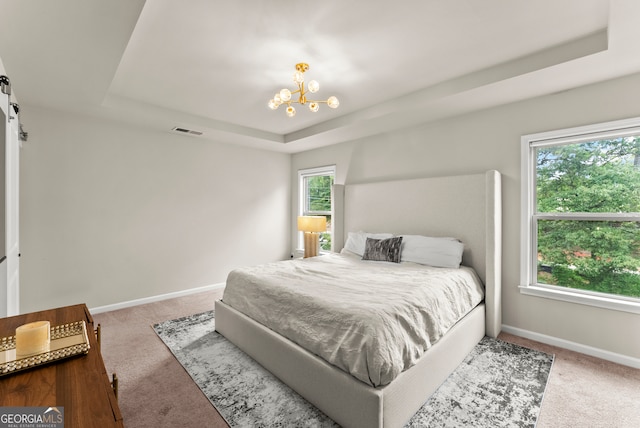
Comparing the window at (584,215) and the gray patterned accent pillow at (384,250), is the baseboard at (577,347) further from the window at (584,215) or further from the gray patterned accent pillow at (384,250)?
the gray patterned accent pillow at (384,250)

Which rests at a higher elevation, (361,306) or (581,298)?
(361,306)

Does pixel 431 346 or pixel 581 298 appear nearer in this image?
pixel 431 346

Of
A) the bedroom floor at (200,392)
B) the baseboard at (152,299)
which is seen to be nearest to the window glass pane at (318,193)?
the baseboard at (152,299)

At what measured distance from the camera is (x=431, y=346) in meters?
2.03

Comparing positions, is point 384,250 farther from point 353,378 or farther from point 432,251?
point 353,378

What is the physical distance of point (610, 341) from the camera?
252 cm

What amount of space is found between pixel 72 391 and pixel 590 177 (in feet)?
12.6

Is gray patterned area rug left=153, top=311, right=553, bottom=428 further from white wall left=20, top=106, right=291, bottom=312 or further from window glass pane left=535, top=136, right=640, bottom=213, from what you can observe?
white wall left=20, top=106, right=291, bottom=312

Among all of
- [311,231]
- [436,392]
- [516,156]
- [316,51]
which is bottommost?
[436,392]

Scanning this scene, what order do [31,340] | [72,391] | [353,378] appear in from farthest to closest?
[353,378] < [31,340] < [72,391]

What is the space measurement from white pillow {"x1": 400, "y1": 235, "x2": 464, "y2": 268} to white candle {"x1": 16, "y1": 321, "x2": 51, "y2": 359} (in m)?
3.10

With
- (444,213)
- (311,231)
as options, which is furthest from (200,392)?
(444,213)

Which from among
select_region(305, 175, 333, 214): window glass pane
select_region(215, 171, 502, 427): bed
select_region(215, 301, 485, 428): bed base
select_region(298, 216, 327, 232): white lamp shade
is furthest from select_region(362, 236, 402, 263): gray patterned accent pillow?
select_region(305, 175, 333, 214): window glass pane

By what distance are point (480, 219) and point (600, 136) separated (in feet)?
3.98
